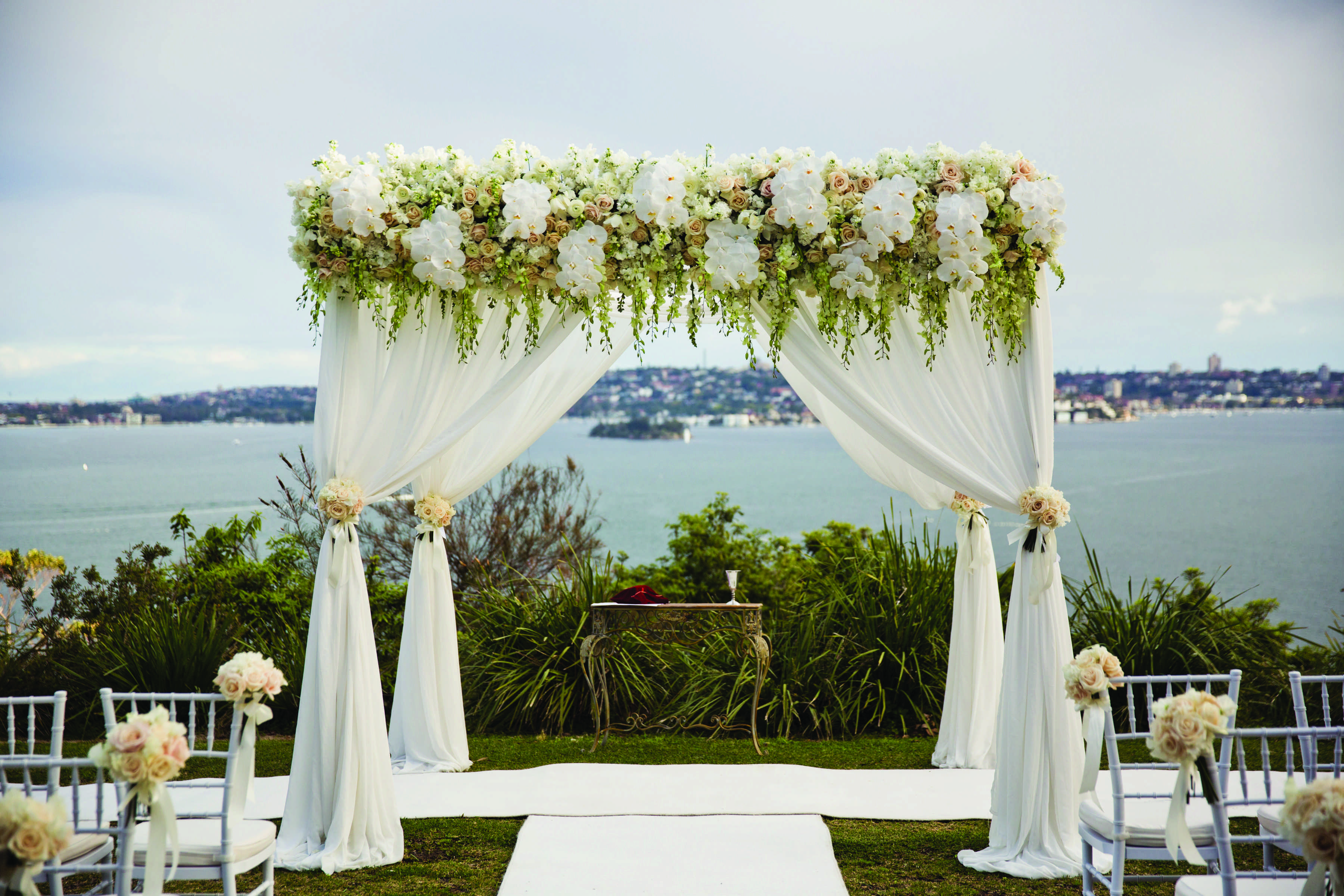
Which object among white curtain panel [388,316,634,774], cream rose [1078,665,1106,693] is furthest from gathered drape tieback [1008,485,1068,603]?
white curtain panel [388,316,634,774]

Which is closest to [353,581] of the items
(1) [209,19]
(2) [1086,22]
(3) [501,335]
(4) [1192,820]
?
(3) [501,335]

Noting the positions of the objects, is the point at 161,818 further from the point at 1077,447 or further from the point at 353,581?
the point at 1077,447

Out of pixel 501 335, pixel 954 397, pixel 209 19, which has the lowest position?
pixel 954 397

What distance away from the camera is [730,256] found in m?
3.42

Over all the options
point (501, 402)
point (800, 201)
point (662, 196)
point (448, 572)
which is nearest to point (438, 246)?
point (501, 402)

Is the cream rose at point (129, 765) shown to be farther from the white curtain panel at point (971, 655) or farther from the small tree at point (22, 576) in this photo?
the small tree at point (22, 576)

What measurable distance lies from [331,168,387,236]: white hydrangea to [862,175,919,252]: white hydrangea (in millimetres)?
1769

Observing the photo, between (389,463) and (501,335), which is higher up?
(501,335)

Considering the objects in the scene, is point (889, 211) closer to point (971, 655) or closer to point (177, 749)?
point (971, 655)

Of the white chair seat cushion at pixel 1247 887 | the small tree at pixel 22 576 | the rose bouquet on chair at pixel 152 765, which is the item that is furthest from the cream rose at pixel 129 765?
the small tree at pixel 22 576

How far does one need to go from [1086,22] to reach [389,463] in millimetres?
12729

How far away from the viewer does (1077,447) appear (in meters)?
32.8

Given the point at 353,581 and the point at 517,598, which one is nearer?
the point at 353,581

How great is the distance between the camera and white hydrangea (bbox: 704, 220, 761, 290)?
3.41 metres
